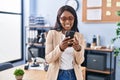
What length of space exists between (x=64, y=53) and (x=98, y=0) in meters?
2.55

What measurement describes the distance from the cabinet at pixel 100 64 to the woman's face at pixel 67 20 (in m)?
2.10

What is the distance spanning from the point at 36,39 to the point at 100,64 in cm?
161

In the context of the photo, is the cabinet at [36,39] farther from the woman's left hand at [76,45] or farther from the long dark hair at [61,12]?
the woman's left hand at [76,45]

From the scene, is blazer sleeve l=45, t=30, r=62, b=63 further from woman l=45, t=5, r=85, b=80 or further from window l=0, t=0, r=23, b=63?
window l=0, t=0, r=23, b=63

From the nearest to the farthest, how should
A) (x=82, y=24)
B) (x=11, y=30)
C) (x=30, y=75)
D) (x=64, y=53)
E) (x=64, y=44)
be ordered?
(x=64, y=44) < (x=64, y=53) < (x=30, y=75) < (x=82, y=24) < (x=11, y=30)

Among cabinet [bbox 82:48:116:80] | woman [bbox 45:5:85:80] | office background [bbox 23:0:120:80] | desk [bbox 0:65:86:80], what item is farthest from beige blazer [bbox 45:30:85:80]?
office background [bbox 23:0:120:80]

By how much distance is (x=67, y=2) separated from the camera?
4082 millimetres

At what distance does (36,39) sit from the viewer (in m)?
4.25

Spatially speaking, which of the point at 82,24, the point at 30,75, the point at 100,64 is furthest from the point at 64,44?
A: the point at 82,24

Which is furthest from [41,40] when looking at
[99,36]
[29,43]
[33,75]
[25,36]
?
[33,75]

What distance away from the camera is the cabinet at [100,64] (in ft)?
11.1

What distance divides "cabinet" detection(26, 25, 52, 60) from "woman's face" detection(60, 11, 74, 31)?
8.96 feet

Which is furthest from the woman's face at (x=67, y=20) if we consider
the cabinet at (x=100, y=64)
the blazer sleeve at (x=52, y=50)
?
the cabinet at (x=100, y=64)

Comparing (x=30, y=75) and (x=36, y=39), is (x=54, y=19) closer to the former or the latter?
(x=36, y=39)
